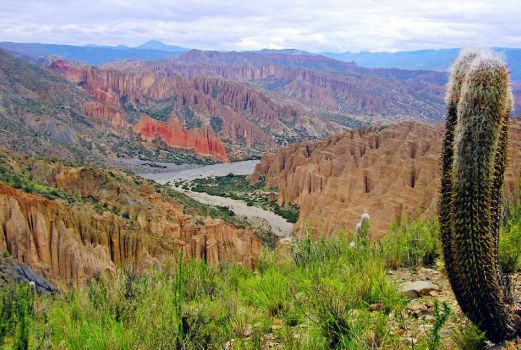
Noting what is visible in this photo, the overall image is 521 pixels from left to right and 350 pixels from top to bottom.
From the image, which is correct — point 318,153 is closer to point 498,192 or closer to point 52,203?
point 52,203

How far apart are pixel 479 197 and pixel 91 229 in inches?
773

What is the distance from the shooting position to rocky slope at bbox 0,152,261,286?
64.1ft

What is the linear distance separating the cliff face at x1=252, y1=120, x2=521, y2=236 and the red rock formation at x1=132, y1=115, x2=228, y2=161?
1552 inches

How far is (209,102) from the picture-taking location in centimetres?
14662

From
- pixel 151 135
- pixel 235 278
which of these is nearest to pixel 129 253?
pixel 235 278

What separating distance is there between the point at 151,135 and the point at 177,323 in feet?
369

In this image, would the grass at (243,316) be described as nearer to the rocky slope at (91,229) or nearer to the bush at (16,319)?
the bush at (16,319)

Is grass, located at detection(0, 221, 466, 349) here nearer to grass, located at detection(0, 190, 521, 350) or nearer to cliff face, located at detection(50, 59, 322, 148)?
grass, located at detection(0, 190, 521, 350)

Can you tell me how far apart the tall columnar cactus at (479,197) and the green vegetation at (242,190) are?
4493 cm

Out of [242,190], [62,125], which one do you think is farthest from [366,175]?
[62,125]

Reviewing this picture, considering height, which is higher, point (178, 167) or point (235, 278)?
point (235, 278)

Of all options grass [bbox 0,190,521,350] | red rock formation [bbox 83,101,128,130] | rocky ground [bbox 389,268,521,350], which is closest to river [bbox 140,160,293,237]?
red rock formation [bbox 83,101,128,130]

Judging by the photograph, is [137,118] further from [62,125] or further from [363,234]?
[363,234]

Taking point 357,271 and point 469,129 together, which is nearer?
point 469,129
